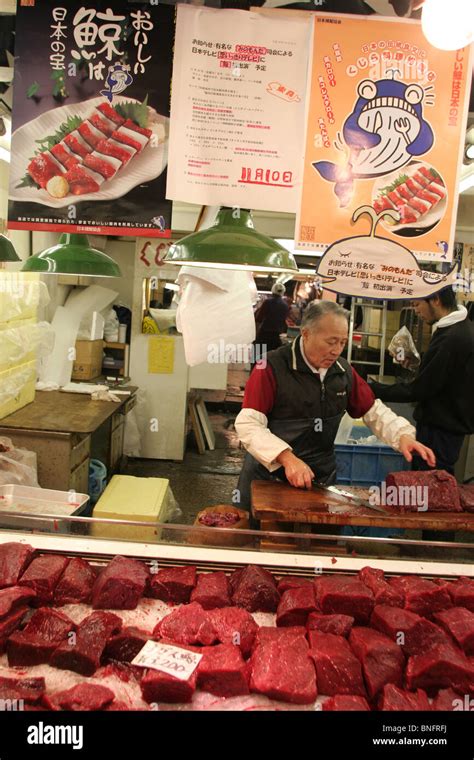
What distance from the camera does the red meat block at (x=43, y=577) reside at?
2.16m

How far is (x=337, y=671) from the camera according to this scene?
1.87m

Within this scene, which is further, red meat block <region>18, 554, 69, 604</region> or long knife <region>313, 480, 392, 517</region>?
long knife <region>313, 480, 392, 517</region>

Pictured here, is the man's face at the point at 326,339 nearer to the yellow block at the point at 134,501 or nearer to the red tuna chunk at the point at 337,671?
the yellow block at the point at 134,501

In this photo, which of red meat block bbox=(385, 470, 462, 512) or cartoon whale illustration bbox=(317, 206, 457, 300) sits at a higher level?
cartoon whale illustration bbox=(317, 206, 457, 300)

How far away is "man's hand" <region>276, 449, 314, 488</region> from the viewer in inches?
134

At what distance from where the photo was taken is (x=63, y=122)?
8.62ft

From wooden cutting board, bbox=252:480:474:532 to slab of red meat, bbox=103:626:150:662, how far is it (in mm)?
1271

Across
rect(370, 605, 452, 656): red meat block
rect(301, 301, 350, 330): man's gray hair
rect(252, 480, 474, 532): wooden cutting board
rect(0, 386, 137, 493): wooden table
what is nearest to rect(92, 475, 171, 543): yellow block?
rect(0, 386, 137, 493): wooden table

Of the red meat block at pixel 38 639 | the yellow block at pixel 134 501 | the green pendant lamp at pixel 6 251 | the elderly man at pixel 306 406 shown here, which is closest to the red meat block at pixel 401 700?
the red meat block at pixel 38 639

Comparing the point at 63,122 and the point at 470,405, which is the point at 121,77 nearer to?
the point at 63,122

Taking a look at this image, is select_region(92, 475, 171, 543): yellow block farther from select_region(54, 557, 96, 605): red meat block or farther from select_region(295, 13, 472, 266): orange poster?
select_region(295, 13, 472, 266): orange poster

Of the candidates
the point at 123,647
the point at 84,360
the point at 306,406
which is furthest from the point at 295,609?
the point at 84,360

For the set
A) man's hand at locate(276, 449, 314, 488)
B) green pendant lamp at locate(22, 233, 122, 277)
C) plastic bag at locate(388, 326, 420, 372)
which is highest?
green pendant lamp at locate(22, 233, 122, 277)
